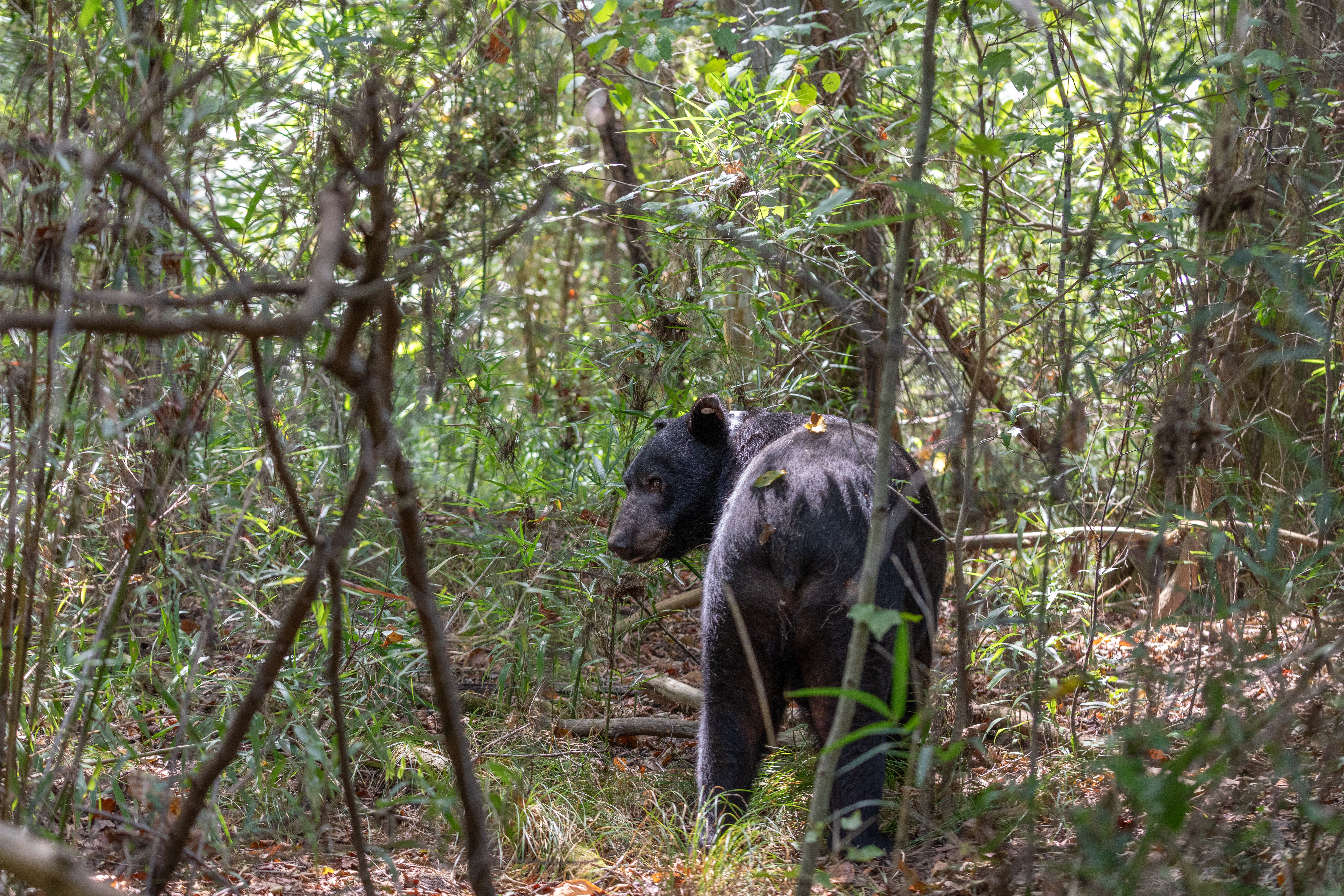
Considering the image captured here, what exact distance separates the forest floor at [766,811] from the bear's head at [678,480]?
0.96 metres

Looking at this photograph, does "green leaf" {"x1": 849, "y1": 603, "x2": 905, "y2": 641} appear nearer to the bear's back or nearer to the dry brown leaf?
the bear's back

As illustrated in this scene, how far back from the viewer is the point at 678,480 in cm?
481

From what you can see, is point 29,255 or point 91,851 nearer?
point 29,255

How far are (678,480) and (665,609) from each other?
2.88ft

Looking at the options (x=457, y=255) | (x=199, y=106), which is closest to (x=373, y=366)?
(x=457, y=255)

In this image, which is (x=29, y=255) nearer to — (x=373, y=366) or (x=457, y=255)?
(x=457, y=255)

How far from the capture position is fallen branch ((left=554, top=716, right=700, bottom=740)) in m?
4.58

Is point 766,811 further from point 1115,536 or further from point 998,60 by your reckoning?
point 998,60

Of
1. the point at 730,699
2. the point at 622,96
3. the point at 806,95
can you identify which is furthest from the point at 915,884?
the point at 622,96

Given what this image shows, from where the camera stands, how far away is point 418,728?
413cm

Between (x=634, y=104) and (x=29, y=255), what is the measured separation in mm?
5901

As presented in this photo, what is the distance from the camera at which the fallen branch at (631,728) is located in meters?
4.58

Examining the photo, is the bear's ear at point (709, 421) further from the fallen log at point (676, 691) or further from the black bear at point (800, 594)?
the fallen log at point (676, 691)

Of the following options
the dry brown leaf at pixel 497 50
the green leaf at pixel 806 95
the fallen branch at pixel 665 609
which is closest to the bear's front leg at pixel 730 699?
the fallen branch at pixel 665 609
